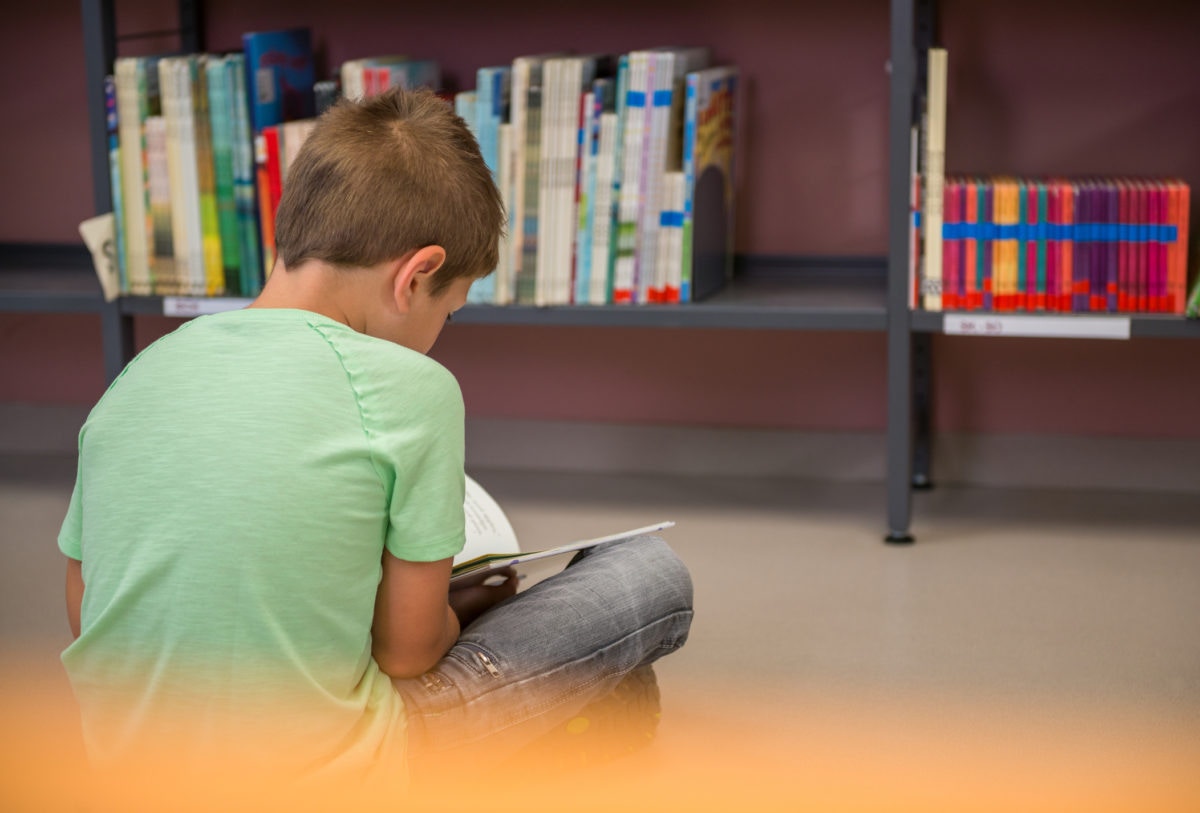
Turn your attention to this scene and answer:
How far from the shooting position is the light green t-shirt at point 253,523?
899 mm

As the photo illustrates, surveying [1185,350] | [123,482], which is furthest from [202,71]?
[1185,350]

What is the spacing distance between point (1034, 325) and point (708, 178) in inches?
23.6

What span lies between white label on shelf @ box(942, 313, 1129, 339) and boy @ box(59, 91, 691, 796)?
4.15 ft

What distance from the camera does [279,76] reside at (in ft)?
7.80

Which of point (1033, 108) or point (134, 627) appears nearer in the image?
point (134, 627)

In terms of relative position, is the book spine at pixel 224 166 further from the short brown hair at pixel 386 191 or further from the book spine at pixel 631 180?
the short brown hair at pixel 386 191

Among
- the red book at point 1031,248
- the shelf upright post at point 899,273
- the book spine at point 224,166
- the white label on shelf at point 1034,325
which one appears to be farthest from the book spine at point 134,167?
the red book at point 1031,248

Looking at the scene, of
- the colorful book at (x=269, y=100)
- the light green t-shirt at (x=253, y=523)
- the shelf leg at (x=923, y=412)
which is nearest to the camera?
the light green t-shirt at (x=253, y=523)

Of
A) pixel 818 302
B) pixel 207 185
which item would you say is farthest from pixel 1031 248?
pixel 207 185

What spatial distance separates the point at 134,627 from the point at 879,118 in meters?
1.91

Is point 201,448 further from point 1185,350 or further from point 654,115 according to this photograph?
point 1185,350

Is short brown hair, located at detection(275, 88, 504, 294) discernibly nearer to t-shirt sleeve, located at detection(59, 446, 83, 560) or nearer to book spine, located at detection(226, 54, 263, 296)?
t-shirt sleeve, located at detection(59, 446, 83, 560)

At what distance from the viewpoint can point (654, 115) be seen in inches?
86.5

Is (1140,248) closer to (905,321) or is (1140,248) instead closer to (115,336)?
(905,321)
